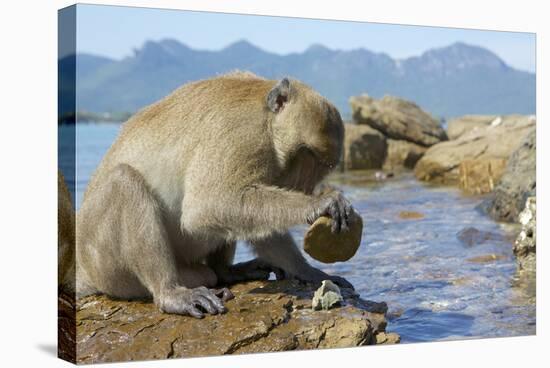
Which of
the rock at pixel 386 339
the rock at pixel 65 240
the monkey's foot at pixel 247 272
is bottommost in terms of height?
the rock at pixel 386 339

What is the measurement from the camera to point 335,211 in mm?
8375

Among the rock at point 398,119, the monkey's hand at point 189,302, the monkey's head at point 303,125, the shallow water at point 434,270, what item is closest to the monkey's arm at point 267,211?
the monkey's head at point 303,125

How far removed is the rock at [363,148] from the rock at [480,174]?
560 cm

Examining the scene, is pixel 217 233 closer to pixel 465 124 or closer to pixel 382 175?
pixel 382 175

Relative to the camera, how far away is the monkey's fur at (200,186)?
333 inches

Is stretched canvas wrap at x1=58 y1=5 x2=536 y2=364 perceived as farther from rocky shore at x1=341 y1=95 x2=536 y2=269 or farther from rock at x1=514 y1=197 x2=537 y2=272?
rocky shore at x1=341 y1=95 x2=536 y2=269

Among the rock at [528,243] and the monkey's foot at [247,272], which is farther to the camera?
the rock at [528,243]

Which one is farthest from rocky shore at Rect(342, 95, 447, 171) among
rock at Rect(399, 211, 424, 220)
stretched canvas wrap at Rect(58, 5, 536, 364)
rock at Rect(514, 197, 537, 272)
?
stretched canvas wrap at Rect(58, 5, 536, 364)

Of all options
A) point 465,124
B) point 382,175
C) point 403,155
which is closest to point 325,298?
point 382,175

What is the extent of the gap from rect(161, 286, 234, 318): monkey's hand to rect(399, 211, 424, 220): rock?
11256 mm

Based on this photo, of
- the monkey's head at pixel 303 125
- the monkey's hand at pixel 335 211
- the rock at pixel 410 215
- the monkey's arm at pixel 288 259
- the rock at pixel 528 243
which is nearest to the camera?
the monkey's hand at pixel 335 211

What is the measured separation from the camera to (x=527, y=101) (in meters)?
14.6

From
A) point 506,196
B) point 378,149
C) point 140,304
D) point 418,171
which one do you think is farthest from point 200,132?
point 378,149

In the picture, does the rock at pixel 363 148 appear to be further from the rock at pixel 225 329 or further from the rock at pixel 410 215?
the rock at pixel 225 329
